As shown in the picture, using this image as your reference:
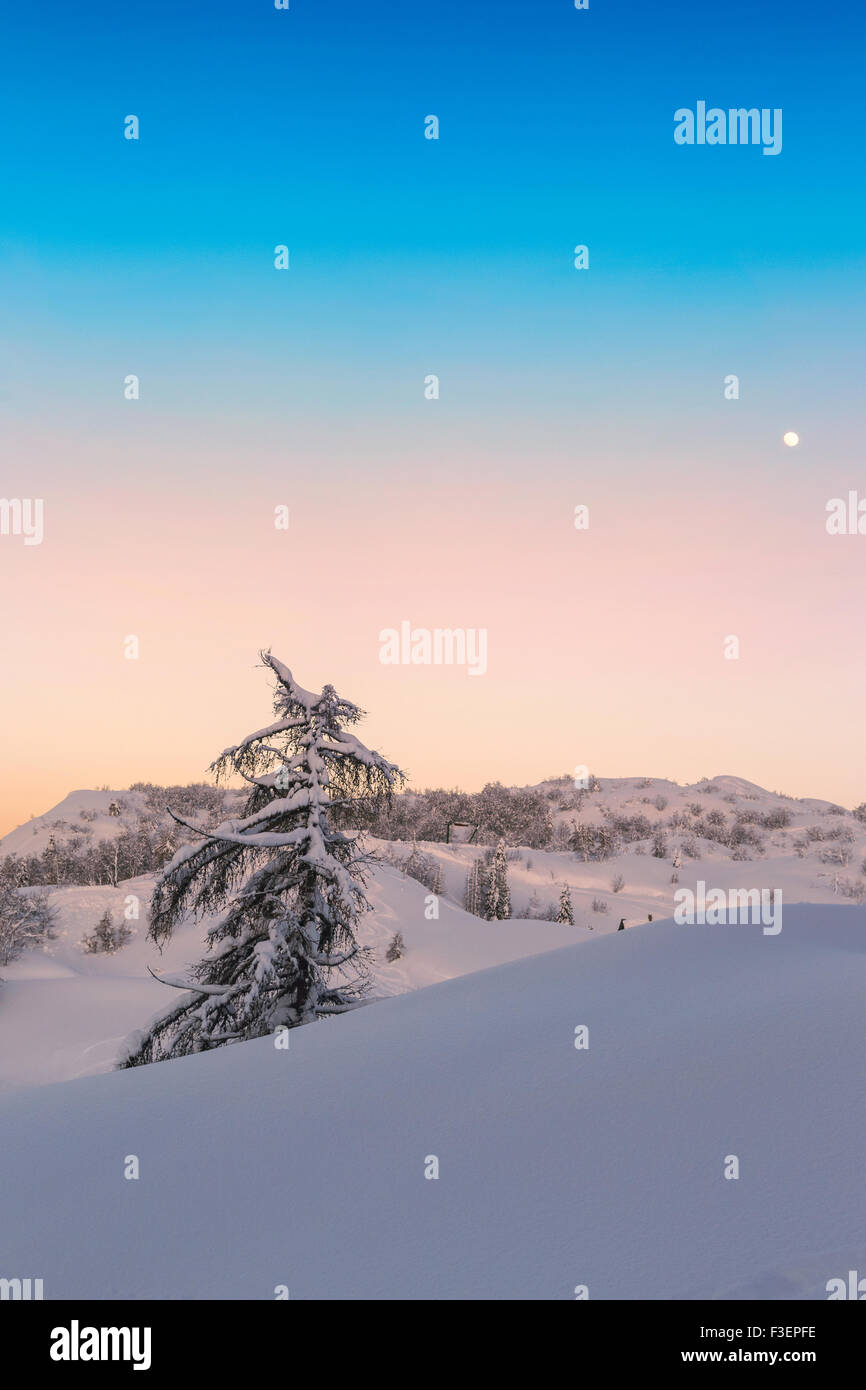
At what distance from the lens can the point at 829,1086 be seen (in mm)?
4559

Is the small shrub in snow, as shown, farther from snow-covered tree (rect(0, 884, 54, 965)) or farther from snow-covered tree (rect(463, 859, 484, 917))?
snow-covered tree (rect(463, 859, 484, 917))

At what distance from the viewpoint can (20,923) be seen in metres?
39.5

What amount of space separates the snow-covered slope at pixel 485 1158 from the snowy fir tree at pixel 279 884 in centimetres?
500

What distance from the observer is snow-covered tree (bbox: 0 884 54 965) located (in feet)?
129

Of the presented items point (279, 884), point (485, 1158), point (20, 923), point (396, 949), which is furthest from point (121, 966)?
point (485, 1158)

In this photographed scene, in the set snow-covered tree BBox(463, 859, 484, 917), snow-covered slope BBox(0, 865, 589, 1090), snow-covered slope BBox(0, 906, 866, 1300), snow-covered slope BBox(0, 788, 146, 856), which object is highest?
snow-covered slope BBox(0, 788, 146, 856)

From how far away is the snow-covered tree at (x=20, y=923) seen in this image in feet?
129

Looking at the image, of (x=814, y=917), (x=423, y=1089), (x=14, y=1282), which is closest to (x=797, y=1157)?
(x=423, y=1089)

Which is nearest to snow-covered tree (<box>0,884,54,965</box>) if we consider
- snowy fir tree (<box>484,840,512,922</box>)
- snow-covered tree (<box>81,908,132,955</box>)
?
snow-covered tree (<box>81,908,132,955</box>)

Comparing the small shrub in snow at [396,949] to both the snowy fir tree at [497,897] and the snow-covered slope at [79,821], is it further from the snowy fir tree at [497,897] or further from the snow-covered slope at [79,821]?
the snow-covered slope at [79,821]

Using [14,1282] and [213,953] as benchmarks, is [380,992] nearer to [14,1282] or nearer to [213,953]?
[213,953]

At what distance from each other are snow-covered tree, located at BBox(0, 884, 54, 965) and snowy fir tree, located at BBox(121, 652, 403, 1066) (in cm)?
3169

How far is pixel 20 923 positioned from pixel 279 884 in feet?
109

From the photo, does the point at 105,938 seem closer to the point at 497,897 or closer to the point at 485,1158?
the point at 497,897
